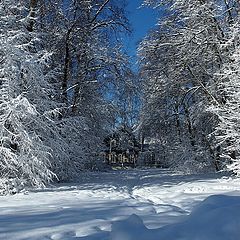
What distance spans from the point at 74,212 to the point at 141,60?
10.7 meters

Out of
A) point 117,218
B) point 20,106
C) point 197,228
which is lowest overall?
point 117,218

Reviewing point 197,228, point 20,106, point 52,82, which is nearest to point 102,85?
point 52,82

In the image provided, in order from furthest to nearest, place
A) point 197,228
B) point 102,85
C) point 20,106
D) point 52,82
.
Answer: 1. point 102,85
2. point 52,82
3. point 20,106
4. point 197,228

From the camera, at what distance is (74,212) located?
5844 millimetres

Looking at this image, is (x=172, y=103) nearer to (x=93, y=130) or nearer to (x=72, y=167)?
(x=93, y=130)

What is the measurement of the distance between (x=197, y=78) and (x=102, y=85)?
484 centimetres

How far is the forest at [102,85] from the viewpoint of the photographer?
959 cm

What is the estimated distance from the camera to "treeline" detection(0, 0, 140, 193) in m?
9.35

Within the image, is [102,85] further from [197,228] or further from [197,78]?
[197,228]

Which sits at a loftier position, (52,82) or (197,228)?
(52,82)

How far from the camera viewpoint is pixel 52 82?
503 inches

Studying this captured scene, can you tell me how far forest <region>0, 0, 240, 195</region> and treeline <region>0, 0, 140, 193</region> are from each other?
0.04m

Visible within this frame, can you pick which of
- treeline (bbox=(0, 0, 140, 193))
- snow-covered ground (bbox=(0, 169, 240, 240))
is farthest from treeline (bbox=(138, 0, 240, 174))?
snow-covered ground (bbox=(0, 169, 240, 240))

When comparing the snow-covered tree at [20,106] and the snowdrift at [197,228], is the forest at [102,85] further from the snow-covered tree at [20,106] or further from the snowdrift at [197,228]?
the snowdrift at [197,228]
